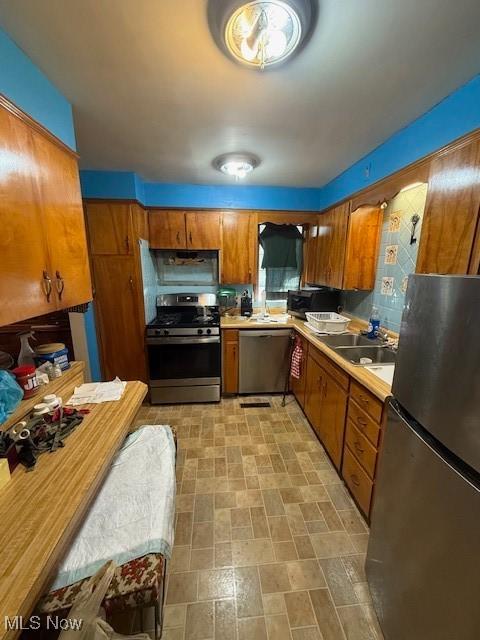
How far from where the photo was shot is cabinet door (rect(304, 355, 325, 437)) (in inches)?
87.7

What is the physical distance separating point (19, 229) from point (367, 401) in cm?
194

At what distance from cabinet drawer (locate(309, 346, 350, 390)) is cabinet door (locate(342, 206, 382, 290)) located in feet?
2.35

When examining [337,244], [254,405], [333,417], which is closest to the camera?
[333,417]

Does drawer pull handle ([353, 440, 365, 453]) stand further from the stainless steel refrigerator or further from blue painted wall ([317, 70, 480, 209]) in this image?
blue painted wall ([317, 70, 480, 209])

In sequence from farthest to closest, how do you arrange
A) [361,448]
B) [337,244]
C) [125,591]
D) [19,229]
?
1. [337,244]
2. [361,448]
3. [19,229]
4. [125,591]

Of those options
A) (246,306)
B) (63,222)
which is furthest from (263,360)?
(63,222)

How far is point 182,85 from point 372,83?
97 cm

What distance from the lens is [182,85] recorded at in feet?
4.35

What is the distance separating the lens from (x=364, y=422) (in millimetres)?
1555

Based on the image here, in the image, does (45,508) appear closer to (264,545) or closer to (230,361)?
(264,545)

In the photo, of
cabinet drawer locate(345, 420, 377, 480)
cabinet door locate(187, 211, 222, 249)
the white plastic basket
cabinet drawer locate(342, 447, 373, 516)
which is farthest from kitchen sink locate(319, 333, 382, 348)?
cabinet door locate(187, 211, 222, 249)

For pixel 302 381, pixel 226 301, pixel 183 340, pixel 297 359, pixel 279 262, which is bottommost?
pixel 302 381

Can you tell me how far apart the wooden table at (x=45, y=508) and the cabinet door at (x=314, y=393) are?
157 centimetres

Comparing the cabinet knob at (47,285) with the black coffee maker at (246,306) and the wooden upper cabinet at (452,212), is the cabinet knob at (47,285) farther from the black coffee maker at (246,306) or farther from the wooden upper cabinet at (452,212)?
the black coffee maker at (246,306)
